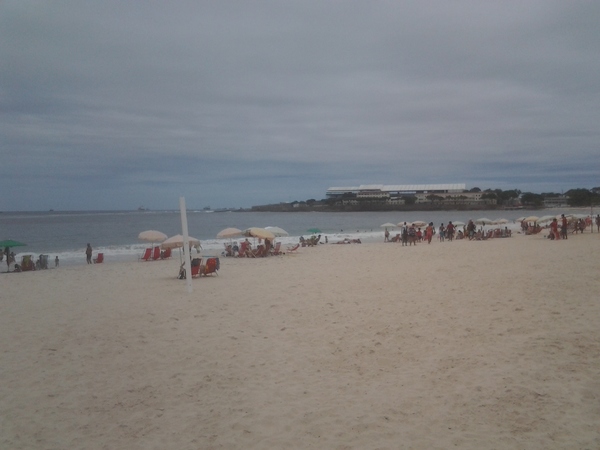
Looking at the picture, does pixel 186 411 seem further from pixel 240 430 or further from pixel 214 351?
pixel 214 351

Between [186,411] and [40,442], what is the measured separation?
4.48 ft

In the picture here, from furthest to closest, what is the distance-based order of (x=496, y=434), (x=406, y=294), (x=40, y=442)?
(x=406, y=294)
(x=40, y=442)
(x=496, y=434)

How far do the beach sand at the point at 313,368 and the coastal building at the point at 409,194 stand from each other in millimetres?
128727

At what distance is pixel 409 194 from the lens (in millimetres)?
146250

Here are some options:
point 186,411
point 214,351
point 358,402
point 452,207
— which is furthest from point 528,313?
point 452,207

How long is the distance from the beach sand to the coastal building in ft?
422

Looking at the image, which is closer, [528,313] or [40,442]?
[40,442]

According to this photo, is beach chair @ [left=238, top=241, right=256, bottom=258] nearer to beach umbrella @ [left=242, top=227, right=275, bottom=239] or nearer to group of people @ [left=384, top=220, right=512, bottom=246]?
beach umbrella @ [left=242, top=227, right=275, bottom=239]

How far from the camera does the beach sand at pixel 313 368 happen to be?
13.3 ft

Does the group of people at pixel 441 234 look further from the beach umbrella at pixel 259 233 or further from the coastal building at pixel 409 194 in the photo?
the coastal building at pixel 409 194

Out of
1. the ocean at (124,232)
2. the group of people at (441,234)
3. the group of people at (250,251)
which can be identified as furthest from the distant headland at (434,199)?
the group of people at (250,251)

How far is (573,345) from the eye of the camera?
5.64 meters

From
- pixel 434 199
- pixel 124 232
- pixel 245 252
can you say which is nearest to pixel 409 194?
pixel 434 199

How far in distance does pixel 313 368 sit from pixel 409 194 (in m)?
146
